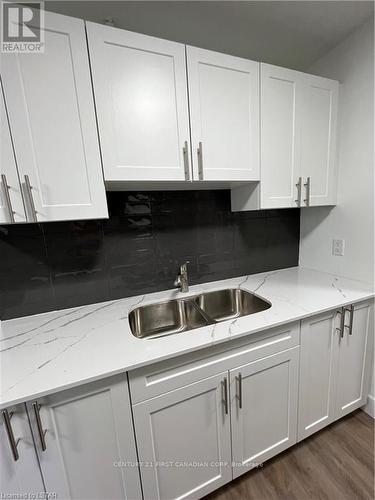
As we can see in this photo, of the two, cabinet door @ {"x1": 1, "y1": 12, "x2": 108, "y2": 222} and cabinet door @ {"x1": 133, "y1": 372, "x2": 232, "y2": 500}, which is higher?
cabinet door @ {"x1": 1, "y1": 12, "x2": 108, "y2": 222}

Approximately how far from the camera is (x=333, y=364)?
1.28 metres

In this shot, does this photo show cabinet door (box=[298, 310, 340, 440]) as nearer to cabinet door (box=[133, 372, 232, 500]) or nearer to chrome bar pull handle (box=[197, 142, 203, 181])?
cabinet door (box=[133, 372, 232, 500])

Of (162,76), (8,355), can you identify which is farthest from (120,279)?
(162,76)

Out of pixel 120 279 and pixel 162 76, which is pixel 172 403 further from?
pixel 162 76

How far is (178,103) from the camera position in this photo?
1.04 metres

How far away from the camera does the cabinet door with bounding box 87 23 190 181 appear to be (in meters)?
0.92

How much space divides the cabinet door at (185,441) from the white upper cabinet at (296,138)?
1.11 meters

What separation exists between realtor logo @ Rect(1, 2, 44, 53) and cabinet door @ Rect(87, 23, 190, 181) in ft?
Result: 0.62

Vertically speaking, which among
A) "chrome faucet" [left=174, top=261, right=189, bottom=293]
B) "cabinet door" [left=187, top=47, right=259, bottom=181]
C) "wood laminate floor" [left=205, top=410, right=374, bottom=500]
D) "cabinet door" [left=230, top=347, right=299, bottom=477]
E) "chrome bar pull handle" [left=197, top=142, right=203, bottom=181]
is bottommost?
"wood laminate floor" [left=205, top=410, right=374, bottom=500]

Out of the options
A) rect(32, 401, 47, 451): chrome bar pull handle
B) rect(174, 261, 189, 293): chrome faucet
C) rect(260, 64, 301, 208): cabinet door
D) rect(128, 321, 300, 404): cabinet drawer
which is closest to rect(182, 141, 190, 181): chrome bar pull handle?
rect(260, 64, 301, 208): cabinet door

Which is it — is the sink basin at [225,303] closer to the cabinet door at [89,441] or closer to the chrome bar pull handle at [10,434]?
the cabinet door at [89,441]

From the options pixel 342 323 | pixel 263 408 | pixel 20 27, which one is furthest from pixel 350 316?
pixel 20 27

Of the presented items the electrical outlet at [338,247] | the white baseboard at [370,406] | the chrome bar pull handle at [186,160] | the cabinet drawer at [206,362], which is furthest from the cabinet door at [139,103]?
the white baseboard at [370,406]

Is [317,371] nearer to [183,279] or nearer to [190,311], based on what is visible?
[190,311]
